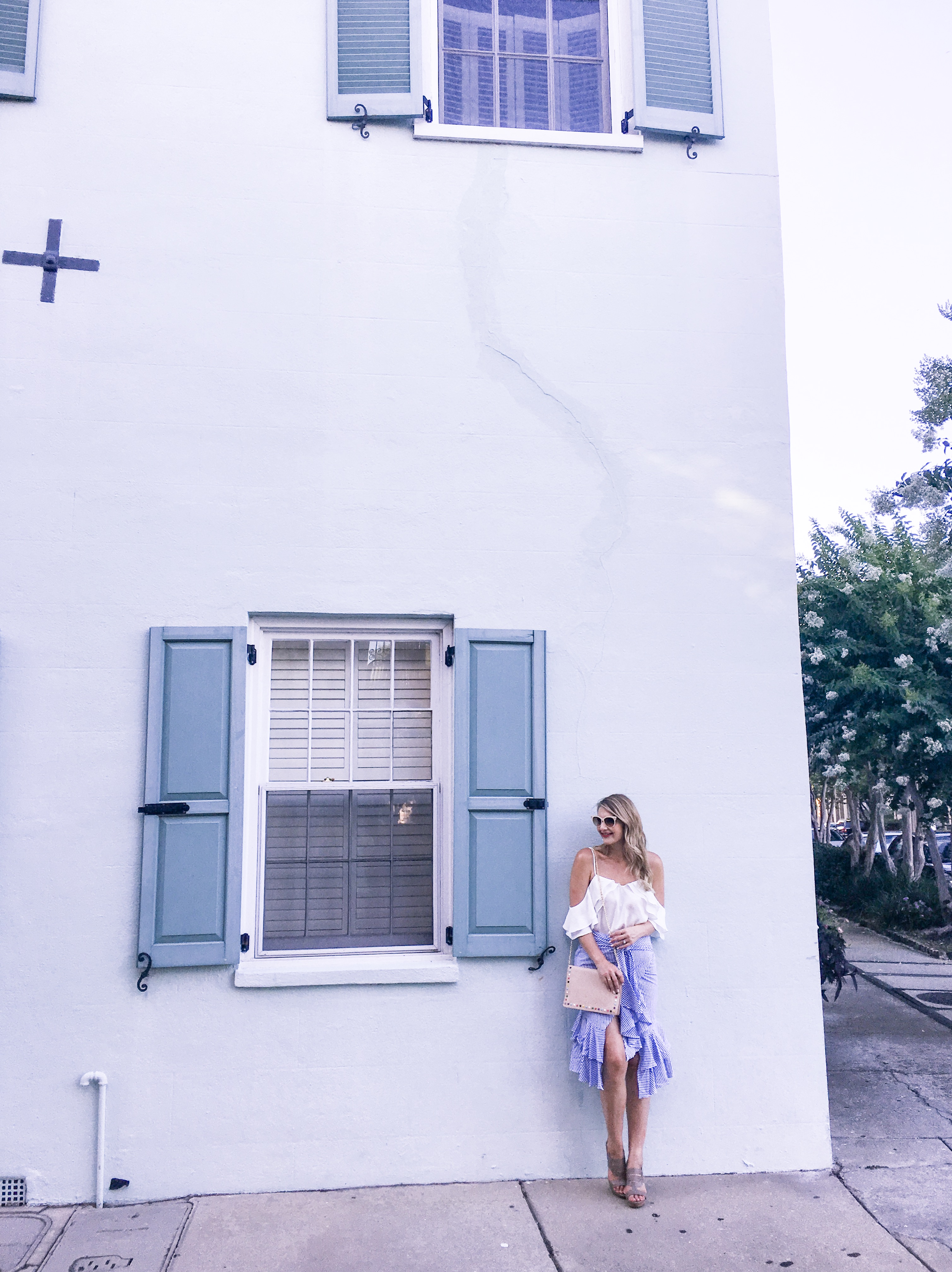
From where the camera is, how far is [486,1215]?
3914 mm

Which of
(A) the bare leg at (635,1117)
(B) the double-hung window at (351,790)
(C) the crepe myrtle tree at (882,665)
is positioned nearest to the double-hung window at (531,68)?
Result: (B) the double-hung window at (351,790)

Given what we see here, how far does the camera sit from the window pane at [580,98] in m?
5.08

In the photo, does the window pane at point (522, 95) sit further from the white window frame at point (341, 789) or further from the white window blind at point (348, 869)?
the white window blind at point (348, 869)

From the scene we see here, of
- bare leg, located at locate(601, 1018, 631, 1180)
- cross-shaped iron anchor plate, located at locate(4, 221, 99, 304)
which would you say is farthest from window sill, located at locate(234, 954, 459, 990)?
cross-shaped iron anchor plate, located at locate(4, 221, 99, 304)

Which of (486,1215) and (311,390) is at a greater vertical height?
(311,390)

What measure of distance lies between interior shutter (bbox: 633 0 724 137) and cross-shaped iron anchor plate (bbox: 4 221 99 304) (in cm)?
278

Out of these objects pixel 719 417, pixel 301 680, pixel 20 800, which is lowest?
pixel 20 800

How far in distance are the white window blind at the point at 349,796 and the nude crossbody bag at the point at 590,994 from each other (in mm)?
712

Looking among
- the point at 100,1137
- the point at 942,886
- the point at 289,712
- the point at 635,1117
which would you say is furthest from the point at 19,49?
the point at 942,886

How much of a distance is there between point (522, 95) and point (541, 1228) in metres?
5.26

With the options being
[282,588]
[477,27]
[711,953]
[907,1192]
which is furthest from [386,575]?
[907,1192]

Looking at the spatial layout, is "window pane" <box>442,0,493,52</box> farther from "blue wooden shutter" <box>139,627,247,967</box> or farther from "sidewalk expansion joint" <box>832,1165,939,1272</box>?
"sidewalk expansion joint" <box>832,1165,939,1272</box>

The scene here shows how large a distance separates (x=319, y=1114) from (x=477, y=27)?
17.5 ft

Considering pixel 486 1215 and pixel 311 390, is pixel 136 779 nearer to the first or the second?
pixel 311 390
